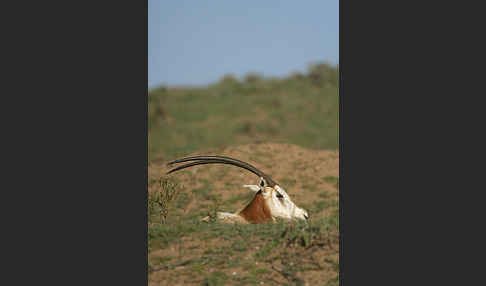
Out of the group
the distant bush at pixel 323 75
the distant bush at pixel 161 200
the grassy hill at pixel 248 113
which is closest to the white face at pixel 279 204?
the distant bush at pixel 161 200

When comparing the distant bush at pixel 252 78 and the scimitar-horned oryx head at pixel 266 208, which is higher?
the distant bush at pixel 252 78

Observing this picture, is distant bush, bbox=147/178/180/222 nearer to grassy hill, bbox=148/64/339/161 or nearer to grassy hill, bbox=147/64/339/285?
grassy hill, bbox=147/64/339/285

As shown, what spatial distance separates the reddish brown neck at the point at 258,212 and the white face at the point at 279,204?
58mm

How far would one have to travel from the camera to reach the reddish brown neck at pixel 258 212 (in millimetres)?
8103

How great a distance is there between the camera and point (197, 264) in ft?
23.8

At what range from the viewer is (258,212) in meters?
8.15

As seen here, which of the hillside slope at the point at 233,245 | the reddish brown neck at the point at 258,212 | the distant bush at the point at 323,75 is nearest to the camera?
the hillside slope at the point at 233,245

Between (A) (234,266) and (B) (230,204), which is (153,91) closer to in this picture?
(B) (230,204)

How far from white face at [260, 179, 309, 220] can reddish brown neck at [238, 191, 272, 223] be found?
6cm

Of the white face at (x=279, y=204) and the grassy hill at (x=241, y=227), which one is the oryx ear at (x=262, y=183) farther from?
the grassy hill at (x=241, y=227)

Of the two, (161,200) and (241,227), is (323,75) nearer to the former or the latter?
(161,200)

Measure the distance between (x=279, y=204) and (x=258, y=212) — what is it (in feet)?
0.96
